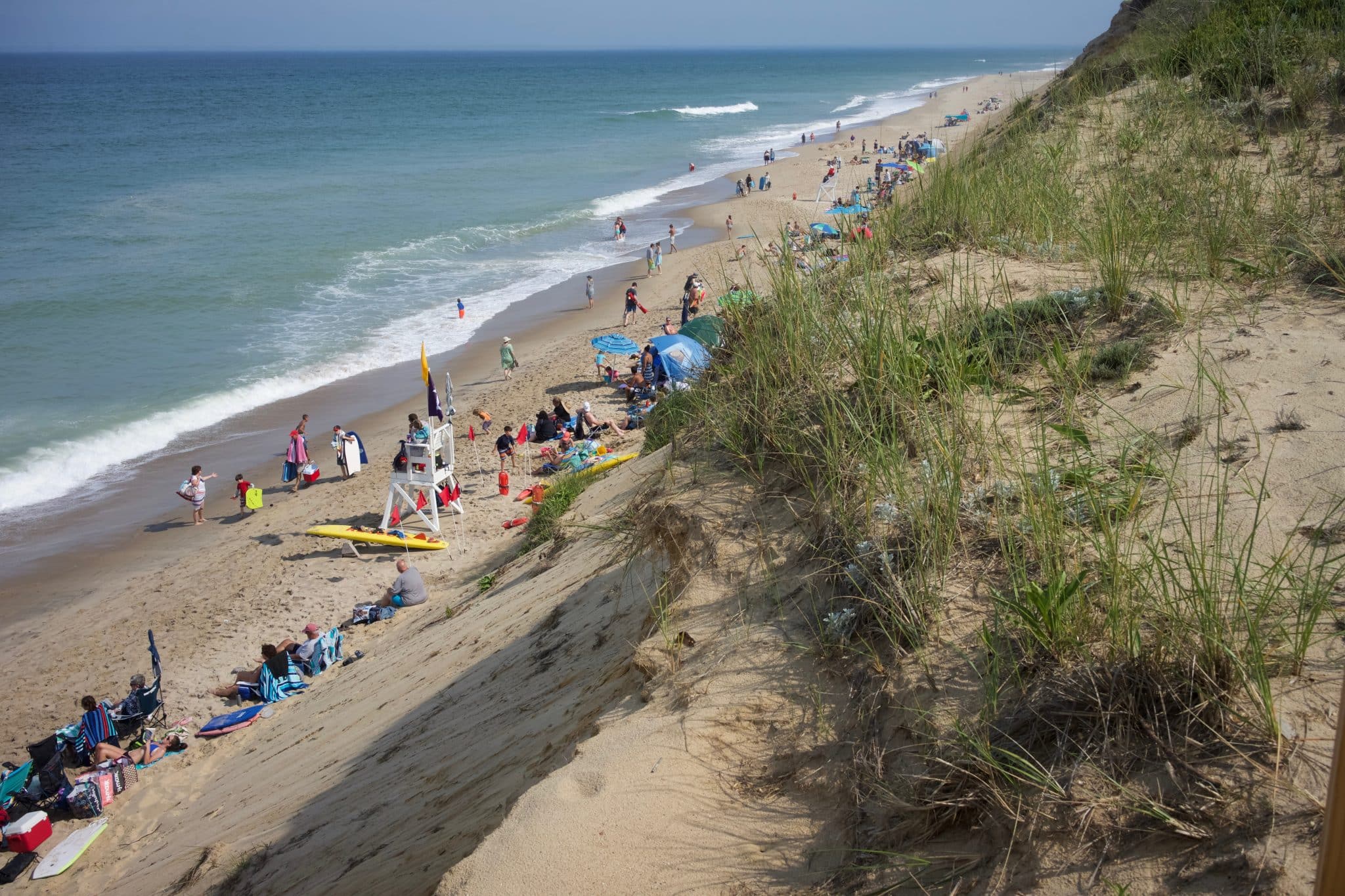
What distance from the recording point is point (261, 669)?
32.4 ft

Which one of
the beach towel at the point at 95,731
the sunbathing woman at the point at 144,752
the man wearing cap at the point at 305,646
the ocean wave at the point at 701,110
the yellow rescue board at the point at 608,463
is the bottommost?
the sunbathing woman at the point at 144,752

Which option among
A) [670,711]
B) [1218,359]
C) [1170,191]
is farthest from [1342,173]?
[670,711]

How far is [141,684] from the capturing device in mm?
9781

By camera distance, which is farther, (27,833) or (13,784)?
(13,784)

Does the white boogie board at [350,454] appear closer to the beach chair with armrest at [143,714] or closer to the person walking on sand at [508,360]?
the person walking on sand at [508,360]

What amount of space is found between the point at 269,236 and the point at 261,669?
87.5 ft

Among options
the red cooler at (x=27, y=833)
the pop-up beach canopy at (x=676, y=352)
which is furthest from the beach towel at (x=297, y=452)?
the red cooler at (x=27, y=833)

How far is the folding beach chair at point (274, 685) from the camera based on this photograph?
31.6 feet

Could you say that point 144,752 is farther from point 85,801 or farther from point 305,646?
point 305,646

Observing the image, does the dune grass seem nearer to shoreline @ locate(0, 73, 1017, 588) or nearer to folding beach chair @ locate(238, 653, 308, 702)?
folding beach chair @ locate(238, 653, 308, 702)

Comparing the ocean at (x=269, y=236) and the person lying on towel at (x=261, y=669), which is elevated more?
the ocean at (x=269, y=236)

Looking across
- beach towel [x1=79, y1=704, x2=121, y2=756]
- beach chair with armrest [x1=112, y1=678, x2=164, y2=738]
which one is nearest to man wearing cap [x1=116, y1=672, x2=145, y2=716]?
beach chair with armrest [x1=112, y1=678, x2=164, y2=738]

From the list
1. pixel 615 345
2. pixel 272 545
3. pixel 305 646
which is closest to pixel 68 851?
pixel 305 646

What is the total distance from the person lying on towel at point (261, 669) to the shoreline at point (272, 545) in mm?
223
